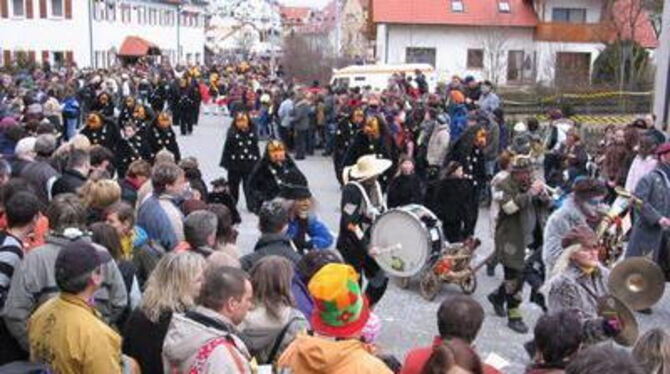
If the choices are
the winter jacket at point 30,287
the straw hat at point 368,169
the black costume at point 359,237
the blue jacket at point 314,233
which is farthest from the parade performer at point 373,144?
the winter jacket at point 30,287

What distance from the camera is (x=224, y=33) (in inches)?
4680

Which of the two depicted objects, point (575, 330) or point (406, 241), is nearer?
point (575, 330)

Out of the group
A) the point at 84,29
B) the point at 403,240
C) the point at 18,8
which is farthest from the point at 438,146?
the point at 84,29

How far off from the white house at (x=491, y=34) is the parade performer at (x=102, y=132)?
3128 centimetres

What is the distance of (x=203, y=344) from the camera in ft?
13.1

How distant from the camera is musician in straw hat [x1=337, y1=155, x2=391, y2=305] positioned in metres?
8.48

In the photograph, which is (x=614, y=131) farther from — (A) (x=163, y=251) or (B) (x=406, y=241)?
(A) (x=163, y=251)

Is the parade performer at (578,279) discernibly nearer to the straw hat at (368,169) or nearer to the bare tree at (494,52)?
the straw hat at (368,169)

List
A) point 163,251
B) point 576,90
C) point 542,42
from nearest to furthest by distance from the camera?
point 163,251 < point 576,90 < point 542,42

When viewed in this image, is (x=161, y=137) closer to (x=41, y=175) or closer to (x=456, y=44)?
(x=41, y=175)

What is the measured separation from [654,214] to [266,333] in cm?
561

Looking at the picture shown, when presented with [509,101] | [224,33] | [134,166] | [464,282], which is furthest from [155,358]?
[224,33]

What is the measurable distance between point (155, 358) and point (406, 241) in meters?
4.73

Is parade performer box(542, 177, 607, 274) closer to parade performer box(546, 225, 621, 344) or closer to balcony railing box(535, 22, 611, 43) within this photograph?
parade performer box(546, 225, 621, 344)
